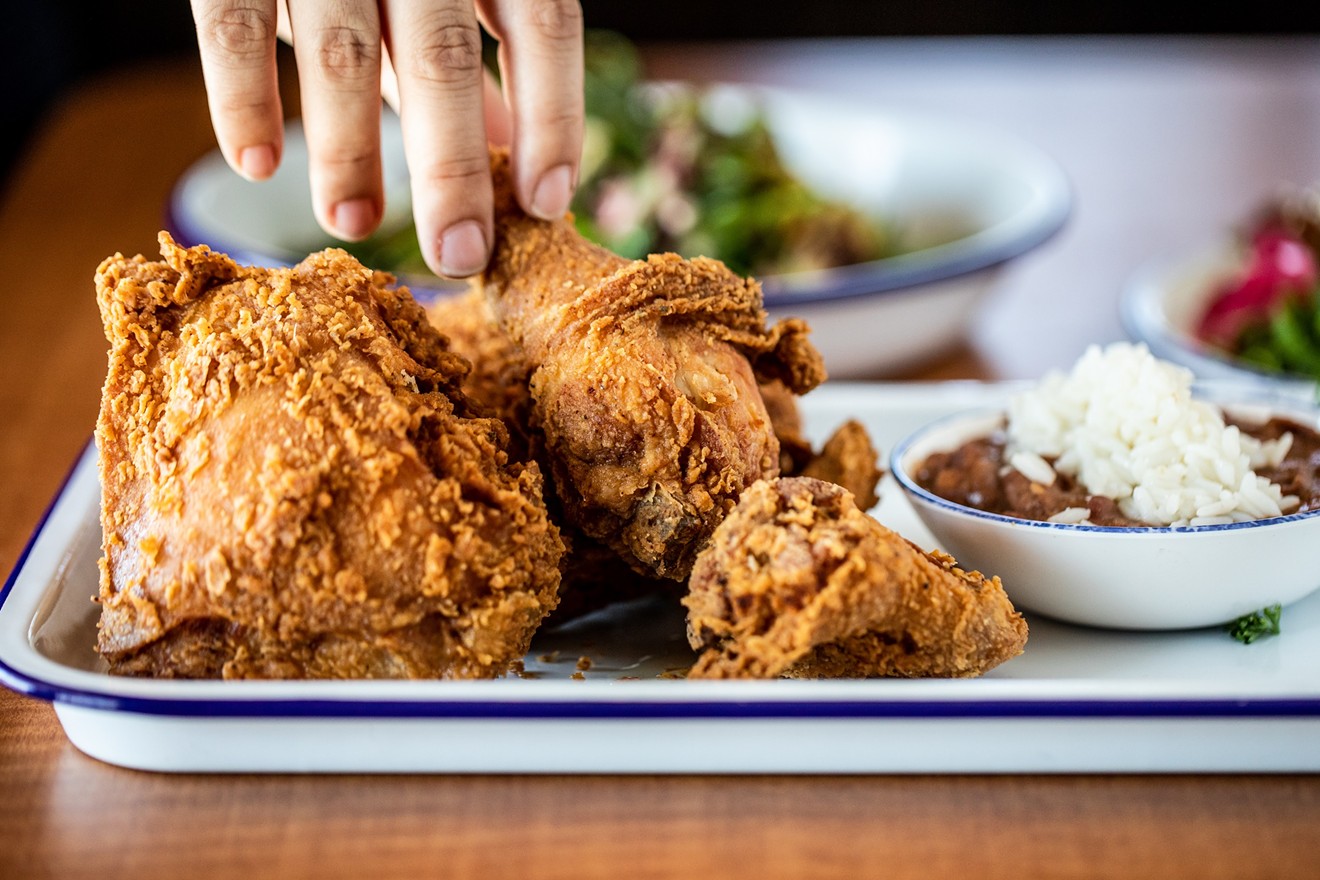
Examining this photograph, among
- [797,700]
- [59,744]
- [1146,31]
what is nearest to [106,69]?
[1146,31]

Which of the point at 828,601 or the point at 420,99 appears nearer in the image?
the point at 828,601

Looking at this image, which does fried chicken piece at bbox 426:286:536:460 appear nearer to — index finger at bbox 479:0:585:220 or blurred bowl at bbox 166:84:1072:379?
index finger at bbox 479:0:585:220

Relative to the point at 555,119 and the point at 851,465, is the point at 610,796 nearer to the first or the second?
the point at 851,465

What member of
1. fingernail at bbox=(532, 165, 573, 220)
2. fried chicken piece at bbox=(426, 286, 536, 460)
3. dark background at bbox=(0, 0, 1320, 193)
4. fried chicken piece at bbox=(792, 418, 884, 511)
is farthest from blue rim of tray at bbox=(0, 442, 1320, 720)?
dark background at bbox=(0, 0, 1320, 193)

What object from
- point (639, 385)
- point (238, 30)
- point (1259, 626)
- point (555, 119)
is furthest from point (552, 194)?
point (1259, 626)

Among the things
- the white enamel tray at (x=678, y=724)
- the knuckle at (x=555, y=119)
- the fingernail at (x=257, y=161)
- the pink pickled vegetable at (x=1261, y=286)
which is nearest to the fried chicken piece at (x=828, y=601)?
the white enamel tray at (x=678, y=724)

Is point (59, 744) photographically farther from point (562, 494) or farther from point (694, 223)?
point (694, 223)
